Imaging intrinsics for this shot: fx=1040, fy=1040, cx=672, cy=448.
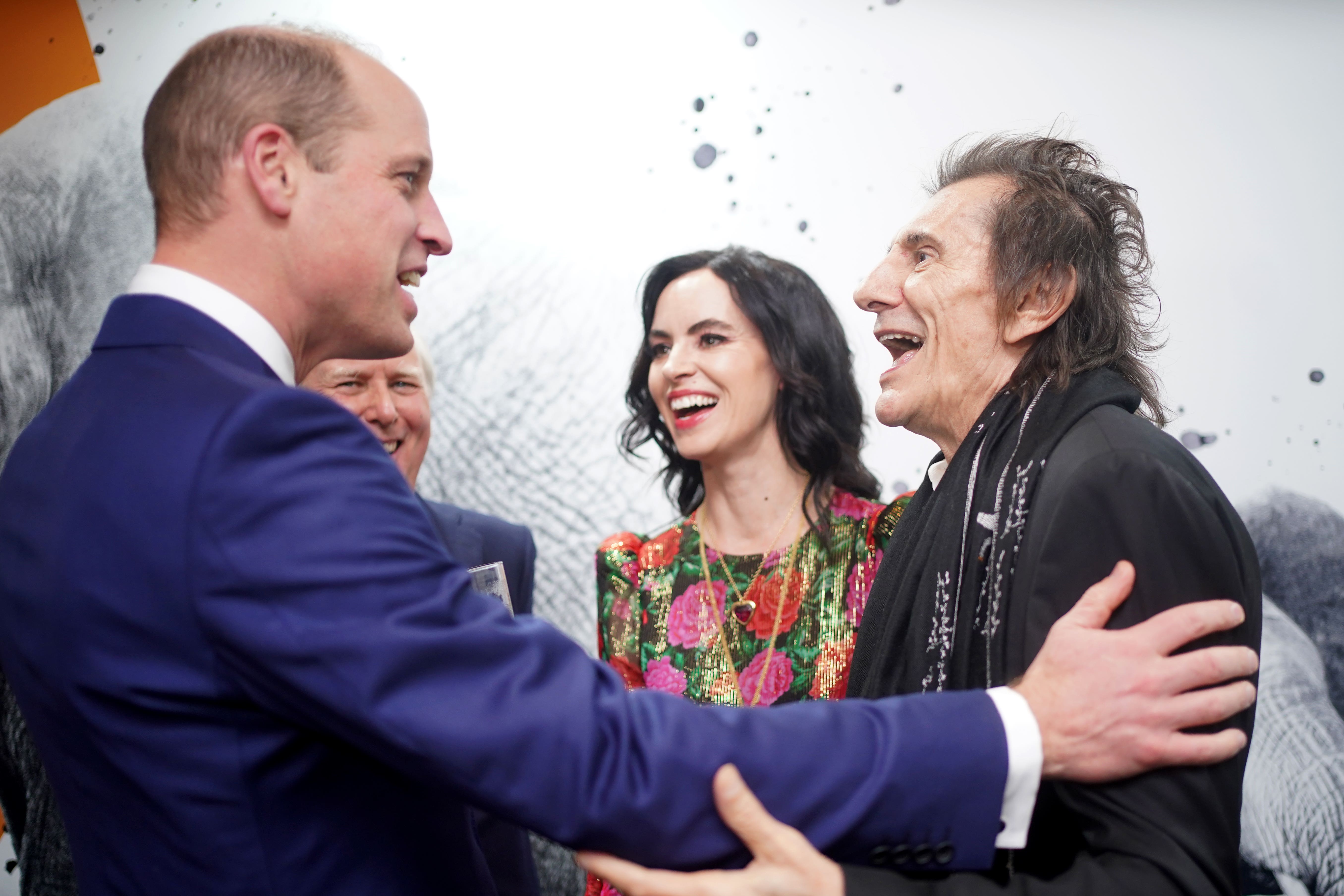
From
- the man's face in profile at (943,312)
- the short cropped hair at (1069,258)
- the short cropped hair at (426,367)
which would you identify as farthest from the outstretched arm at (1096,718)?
the short cropped hair at (426,367)

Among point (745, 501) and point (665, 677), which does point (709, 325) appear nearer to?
point (745, 501)

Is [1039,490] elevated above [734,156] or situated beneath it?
situated beneath

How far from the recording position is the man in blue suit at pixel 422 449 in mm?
2344

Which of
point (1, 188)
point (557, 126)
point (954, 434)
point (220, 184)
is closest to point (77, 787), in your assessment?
point (220, 184)

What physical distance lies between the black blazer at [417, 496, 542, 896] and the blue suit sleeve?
1.18 m

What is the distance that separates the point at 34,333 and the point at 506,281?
1.36 meters

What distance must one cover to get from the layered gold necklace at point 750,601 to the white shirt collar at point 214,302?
4.64 ft

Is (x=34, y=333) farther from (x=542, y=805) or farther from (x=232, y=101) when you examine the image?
(x=542, y=805)

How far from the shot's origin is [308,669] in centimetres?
93

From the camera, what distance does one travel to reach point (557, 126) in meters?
2.99

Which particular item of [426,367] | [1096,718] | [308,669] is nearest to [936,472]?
[1096,718]

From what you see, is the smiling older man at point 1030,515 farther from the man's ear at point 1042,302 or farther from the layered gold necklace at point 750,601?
the layered gold necklace at point 750,601

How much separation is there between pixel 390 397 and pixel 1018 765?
5.94 ft

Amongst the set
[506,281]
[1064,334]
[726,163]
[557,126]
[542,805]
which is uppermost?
[557,126]
